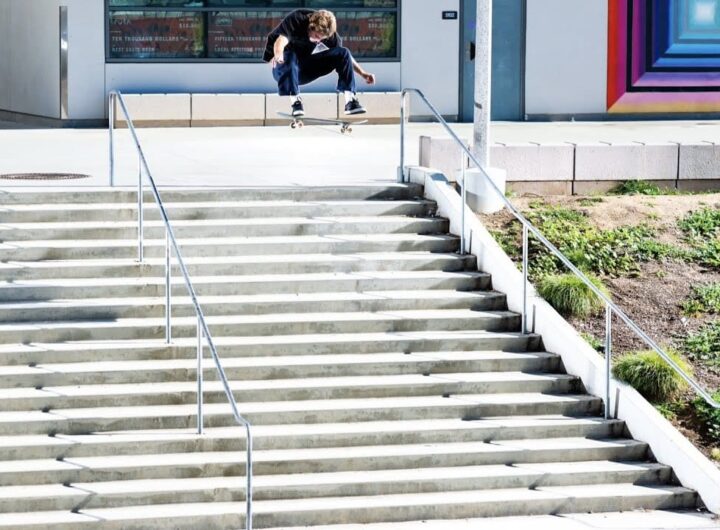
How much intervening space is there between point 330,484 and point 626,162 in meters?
6.35

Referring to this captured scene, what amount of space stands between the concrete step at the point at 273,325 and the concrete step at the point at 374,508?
7.17ft

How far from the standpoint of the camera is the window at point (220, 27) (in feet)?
80.8

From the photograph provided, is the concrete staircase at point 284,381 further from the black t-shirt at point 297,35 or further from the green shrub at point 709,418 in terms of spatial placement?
the black t-shirt at point 297,35

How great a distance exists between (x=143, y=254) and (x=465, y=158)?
3400mm

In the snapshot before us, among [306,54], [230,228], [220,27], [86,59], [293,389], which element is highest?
[220,27]

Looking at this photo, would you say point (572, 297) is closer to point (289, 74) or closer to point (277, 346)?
point (277, 346)

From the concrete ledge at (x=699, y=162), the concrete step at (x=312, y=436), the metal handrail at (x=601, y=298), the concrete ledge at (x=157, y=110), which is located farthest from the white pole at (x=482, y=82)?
the concrete ledge at (x=157, y=110)

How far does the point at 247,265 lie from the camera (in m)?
14.1

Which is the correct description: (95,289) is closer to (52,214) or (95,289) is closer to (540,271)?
(52,214)

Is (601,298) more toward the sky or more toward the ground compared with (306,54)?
more toward the ground

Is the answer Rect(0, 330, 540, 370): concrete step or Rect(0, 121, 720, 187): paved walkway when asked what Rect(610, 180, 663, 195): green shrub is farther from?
Rect(0, 330, 540, 370): concrete step

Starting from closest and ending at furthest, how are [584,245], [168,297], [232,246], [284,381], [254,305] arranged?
[284,381], [168,297], [254,305], [232,246], [584,245]

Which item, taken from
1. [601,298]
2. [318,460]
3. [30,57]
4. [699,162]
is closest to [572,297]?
[601,298]

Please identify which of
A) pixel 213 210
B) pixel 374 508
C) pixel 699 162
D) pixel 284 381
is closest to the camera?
pixel 374 508
